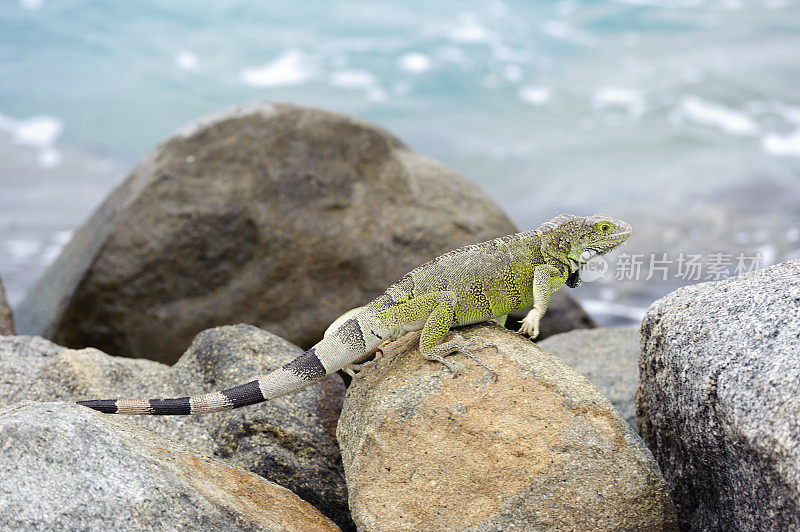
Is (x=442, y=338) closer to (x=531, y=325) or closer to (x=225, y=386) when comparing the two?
(x=531, y=325)

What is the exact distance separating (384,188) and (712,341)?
191 inches

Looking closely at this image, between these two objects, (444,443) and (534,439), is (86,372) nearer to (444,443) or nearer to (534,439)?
(444,443)

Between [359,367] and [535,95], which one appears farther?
[535,95]

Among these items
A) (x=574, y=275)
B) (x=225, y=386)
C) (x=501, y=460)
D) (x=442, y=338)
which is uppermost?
(x=574, y=275)

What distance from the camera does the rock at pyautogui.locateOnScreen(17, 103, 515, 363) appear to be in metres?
7.89

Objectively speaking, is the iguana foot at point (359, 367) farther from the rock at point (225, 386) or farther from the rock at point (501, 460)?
the rock at point (501, 460)

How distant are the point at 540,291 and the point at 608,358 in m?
2.42

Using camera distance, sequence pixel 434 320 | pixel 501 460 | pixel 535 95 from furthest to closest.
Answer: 1. pixel 535 95
2. pixel 434 320
3. pixel 501 460

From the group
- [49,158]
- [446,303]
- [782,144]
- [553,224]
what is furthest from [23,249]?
[782,144]

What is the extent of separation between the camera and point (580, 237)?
5238 mm

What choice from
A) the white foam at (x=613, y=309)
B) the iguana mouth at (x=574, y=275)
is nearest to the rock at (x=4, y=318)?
the iguana mouth at (x=574, y=275)

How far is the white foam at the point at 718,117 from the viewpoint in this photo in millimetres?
17625

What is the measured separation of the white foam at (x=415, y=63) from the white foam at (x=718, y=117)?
7202mm

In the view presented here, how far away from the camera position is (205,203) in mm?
8016
